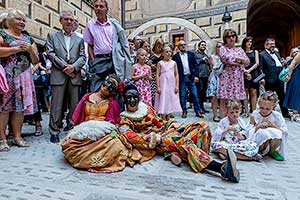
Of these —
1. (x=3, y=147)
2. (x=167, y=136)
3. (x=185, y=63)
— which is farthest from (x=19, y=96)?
(x=185, y=63)

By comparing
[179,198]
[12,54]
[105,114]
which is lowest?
[179,198]

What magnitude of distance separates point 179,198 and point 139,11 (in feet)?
40.1

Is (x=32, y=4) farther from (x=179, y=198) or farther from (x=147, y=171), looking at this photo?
(x=179, y=198)

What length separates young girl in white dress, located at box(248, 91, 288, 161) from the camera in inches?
129

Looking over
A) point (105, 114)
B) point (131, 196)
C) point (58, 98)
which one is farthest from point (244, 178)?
point (58, 98)

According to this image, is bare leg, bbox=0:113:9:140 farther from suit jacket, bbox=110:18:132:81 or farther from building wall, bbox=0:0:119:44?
building wall, bbox=0:0:119:44

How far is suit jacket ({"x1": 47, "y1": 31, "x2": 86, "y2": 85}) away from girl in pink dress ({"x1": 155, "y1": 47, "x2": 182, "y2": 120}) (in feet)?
5.78

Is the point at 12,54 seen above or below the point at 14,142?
above

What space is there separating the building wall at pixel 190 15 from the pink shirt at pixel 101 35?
344 inches

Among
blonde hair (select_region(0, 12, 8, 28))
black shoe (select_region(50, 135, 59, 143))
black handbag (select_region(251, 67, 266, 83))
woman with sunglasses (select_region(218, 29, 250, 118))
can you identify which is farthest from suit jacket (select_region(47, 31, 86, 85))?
black handbag (select_region(251, 67, 266, 83))

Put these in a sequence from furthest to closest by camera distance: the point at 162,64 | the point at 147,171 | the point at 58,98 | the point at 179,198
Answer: the point at 162,64, the point at 58,98, the point at 147,171, the point at 179,198

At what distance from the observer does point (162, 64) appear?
5.55m

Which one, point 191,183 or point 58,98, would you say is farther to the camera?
point 58,98

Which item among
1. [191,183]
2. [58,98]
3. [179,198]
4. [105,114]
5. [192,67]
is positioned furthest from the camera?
[192,67]
